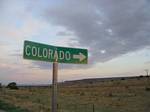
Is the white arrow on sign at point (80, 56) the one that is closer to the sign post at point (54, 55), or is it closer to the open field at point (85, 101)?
the sign post at point (54, 55)

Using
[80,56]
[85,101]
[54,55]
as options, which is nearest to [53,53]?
[54,55]

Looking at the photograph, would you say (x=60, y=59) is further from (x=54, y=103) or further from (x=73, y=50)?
(x=54, y=103)

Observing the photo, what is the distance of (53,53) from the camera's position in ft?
24.0

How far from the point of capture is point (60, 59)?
7.41 m

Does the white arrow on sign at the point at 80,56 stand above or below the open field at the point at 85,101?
above

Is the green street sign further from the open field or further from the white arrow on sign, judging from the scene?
the open field

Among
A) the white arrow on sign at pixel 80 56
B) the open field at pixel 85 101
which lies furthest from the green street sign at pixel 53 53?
the open field at pixel 85 101

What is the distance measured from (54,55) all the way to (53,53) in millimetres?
52

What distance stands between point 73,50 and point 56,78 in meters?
0.89

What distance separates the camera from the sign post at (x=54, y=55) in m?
6.81

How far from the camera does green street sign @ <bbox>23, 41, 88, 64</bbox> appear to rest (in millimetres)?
6789

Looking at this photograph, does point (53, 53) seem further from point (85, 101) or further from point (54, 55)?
point (85, 101)

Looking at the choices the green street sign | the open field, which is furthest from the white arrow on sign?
the open field

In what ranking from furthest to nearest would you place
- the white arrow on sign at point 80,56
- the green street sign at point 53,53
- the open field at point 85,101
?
the open field at point 85,101 < the white arrow on sign at point 80,56 < the green street sign at point 53,53
